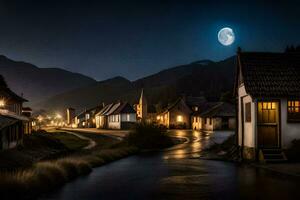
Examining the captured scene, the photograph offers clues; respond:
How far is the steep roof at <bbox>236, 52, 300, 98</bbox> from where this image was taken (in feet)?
84.0

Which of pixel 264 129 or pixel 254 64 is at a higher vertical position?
pixel 254 64

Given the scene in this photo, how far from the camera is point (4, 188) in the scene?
1530 centimetres

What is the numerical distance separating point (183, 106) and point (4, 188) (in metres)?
82.1

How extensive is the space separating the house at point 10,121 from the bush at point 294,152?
→ 18959 millimetres

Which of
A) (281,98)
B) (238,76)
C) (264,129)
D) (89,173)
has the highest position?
(238,76)

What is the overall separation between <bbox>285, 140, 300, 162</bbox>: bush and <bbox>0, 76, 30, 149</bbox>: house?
1896 cm

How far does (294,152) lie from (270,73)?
5.56 meters

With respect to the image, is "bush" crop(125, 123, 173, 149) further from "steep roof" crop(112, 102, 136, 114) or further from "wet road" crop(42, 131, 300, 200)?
"steep roof" crop(112, 102, 136, 114)

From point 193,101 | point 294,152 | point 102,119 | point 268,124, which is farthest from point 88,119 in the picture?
point 294,152

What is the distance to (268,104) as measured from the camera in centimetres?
2659

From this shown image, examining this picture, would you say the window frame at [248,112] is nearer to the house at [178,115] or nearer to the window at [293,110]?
the window at [293,110]

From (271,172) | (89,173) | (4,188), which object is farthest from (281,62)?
(4,188)

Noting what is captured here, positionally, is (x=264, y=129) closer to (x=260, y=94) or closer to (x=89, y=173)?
(x=260, y=94)

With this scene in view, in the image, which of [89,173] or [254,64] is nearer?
[89,173]
